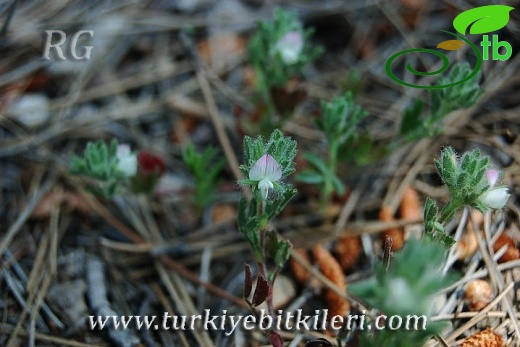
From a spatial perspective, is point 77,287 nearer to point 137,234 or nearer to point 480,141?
Result: point 137,234

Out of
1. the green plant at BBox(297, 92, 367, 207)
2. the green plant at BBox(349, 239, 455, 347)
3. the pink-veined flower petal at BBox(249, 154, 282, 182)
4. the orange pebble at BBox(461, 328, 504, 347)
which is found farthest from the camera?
the green plant at BBox(297, 92, 367, 207)

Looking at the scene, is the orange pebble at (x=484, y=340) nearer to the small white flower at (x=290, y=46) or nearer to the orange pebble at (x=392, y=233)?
the orange pebble at (x=392, y=233)

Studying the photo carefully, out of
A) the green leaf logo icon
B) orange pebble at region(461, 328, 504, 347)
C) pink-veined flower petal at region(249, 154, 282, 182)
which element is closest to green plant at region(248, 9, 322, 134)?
the green leaf logo icon

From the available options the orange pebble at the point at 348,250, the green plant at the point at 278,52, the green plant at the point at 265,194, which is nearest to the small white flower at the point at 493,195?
the green plant at the point at 265,194

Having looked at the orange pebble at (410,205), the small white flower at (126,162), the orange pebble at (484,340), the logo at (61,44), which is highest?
the logo at (61,44)

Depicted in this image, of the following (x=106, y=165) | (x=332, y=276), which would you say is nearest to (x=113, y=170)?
(x=106, y=165)

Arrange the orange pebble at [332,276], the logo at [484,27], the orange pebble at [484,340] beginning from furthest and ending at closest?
the logo at [484,27] < the orange pebble at [332,276] < the orange pebble at [484,340]

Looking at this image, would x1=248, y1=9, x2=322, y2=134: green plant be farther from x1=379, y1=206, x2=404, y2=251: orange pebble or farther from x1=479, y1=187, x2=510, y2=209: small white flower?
x1=479, y1=187, x2=510, y2=209: small white flower

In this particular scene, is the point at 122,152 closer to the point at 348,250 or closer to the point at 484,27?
the point at 348,250
